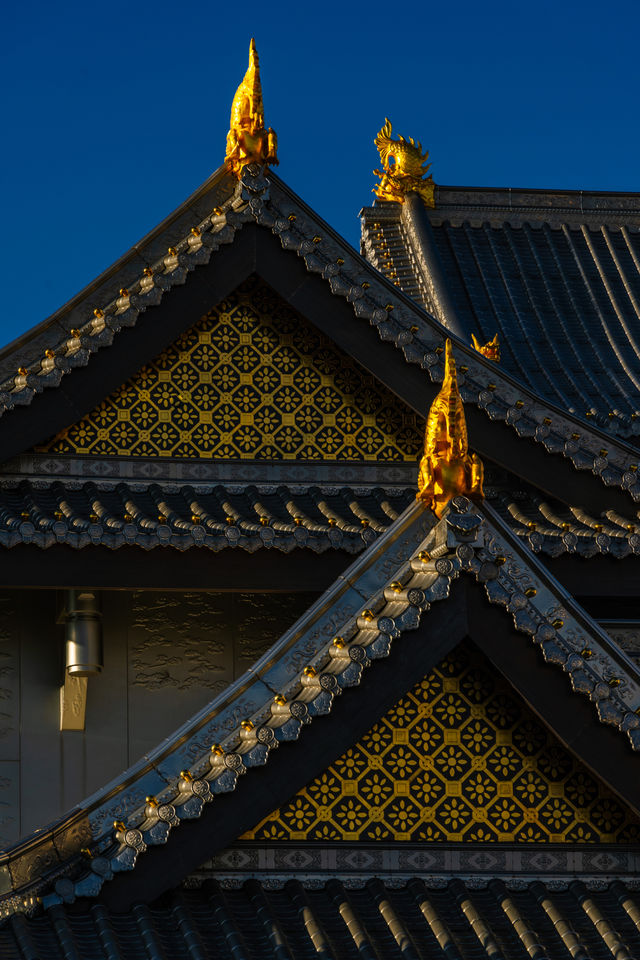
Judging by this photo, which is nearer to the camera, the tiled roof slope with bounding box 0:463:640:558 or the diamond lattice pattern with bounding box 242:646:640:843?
the diamond lattice pattern with bounding box 242:646:640:843

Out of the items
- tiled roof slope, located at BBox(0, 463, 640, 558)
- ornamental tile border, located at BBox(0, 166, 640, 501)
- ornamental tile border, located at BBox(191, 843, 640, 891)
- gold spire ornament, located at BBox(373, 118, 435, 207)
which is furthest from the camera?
gold spire ornament, located at BBox(373, 118, 435, 207)

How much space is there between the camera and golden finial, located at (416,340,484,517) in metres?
8.92

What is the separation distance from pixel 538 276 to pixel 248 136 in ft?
25.7

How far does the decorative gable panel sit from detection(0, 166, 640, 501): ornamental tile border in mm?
458

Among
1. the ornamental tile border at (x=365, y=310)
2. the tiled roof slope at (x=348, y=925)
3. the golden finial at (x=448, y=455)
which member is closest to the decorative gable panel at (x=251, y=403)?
the ornamental tile border at (x=365, y=310)

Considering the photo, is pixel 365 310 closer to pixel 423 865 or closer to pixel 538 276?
pixel 423 865

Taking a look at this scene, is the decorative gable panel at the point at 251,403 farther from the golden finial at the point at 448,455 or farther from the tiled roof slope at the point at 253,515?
the golden finial at the point at 448,455

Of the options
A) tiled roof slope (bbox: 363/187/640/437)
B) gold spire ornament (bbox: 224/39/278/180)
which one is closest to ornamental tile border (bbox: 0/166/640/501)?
gold spire ornament (bbox: 224/39/278/180)

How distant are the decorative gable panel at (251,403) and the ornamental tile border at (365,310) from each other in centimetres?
46

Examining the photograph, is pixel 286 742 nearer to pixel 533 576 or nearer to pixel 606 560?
pixel 533 576

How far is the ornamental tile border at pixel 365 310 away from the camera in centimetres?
1393

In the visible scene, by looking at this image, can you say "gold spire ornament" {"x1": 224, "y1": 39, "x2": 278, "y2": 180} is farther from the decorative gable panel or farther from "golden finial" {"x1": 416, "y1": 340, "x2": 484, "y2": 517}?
"golden finial" {"x1": 416, "y1": 340, "x2": 484, "y2": 517}

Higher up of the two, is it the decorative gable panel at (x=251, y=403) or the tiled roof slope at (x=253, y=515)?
the decorative gable panel at (x=251, y=403)

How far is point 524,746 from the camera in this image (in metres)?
9.12
